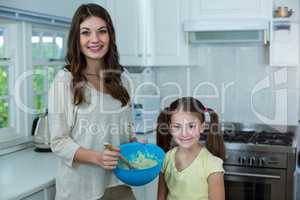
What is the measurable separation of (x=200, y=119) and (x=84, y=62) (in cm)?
55

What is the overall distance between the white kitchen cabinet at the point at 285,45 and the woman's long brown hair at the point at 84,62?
4.87 ft

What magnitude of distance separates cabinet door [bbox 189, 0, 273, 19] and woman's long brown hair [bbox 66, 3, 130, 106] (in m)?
1.33

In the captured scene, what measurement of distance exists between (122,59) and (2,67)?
0.86 meters

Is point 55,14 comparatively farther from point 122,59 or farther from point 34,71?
point 122,59

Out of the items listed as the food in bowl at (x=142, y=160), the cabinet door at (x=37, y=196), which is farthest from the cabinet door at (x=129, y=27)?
the cabinet door at (x=37, y=196)

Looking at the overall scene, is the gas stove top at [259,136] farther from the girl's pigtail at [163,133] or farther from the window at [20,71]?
the window at [20,71]

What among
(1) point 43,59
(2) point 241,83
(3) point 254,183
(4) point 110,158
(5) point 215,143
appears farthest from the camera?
(2) point 241,83

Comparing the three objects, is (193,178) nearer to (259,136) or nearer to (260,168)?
(260,168)

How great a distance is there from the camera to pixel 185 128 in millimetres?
1804

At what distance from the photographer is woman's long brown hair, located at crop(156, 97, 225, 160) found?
1.85 metres

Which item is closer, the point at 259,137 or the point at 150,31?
the point at 259,137

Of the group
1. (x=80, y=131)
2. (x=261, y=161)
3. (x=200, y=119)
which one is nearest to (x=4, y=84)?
(x=80, y=131)

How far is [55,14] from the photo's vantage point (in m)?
2.67

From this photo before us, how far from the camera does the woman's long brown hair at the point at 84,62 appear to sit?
1659 millimetres
